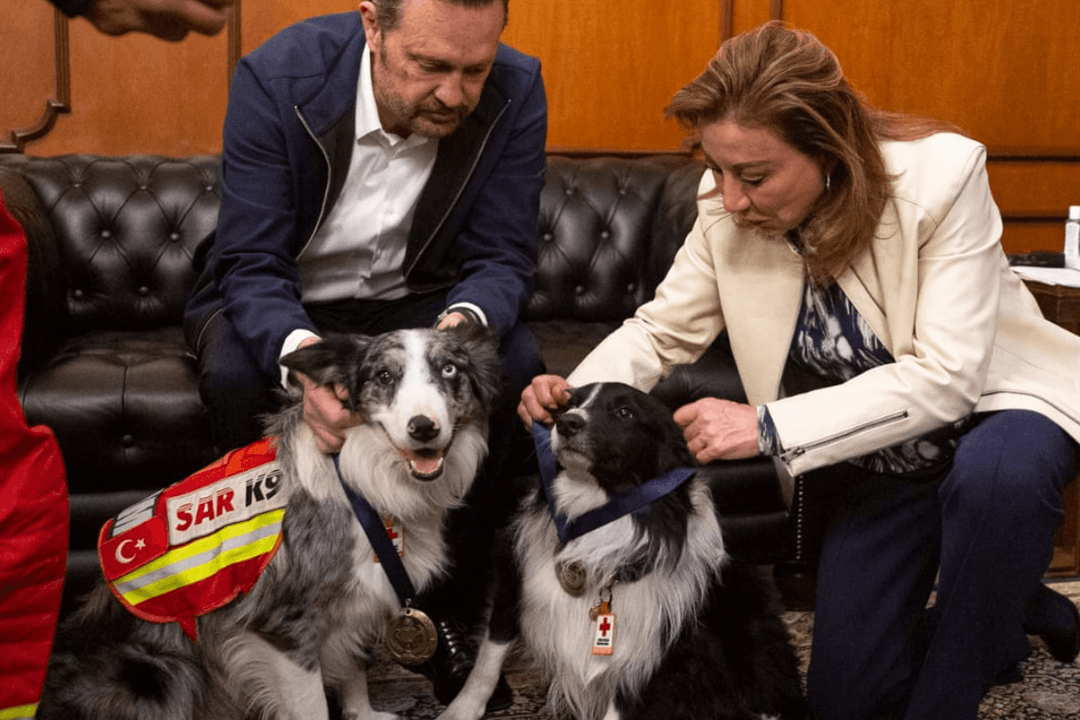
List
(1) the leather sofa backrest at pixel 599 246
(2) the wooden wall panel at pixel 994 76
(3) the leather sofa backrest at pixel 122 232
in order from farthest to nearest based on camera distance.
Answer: (2) the wooden wall panel at pixel 994 76, (1) the leather sofa backrest at pixel 599 246, (3) the leather sofa backrest at pixel 122 232

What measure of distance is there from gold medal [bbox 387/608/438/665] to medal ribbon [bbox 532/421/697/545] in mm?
346

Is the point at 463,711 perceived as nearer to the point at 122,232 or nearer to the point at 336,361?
the point at 336,361

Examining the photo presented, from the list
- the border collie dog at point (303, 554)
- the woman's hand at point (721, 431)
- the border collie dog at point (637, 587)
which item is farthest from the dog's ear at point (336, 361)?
the woman's hand at point (721, 431)

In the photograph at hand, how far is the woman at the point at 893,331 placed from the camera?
6.41 ft

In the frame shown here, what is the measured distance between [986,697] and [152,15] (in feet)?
7.52

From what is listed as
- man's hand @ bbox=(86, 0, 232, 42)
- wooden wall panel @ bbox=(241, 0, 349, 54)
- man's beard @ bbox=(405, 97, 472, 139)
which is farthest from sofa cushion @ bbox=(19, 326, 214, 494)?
man's hand @ bbox=(86, 0, 232, 42)

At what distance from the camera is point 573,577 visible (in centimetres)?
214

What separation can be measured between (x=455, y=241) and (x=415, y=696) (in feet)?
3.59

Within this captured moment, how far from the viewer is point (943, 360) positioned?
6.52ft

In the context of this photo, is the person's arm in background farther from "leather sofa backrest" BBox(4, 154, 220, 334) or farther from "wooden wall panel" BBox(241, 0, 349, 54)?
"wooden wall panel" BBox(241, 0, 349, 54)

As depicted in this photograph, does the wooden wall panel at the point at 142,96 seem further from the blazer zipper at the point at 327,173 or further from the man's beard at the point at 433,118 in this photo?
the man's beard at the point at 433,118

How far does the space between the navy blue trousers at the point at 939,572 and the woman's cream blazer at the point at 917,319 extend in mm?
117

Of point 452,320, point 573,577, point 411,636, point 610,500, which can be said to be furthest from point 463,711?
point 452,320

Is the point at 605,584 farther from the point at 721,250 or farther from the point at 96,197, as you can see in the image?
the point at 96,197
